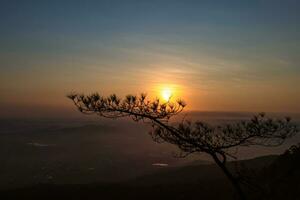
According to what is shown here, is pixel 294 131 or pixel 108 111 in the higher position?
pixel 108 111

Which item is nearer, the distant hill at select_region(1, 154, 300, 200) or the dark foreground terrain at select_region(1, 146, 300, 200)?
the dark foreground terrain at select_region(1, 146, 300, 200)

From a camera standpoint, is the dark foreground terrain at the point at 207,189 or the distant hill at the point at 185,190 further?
the distant hill at the point at 185,190

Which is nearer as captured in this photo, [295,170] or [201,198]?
[295,170]

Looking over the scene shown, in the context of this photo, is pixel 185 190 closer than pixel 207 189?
No

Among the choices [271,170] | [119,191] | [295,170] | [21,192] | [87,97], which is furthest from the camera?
[21,192]

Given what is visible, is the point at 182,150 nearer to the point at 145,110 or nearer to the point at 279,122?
the point at 145,110

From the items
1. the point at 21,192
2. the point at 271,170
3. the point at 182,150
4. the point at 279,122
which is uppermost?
the point at 279,122

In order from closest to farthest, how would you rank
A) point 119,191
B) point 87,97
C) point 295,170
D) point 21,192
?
point 87,97 < point 295,170 < point 119,191 < point 21,192

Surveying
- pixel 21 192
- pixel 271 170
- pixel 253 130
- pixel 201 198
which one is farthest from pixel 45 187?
pixel 253 130

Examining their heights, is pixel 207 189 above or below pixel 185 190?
above
